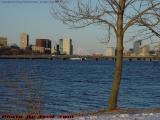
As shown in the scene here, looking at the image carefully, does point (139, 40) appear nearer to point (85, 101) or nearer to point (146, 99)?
point (85, 101)

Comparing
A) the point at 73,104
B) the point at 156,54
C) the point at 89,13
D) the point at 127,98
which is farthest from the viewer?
the point at 127,98

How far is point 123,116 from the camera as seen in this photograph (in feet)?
53.1

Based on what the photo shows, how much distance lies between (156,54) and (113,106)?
133 inches

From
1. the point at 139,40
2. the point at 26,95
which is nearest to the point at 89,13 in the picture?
the point at 139,40

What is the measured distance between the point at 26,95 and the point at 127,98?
2345cm

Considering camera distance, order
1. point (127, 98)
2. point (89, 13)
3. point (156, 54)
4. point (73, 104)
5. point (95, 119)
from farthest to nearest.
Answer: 1. point (127, 98)
2. point (73, 104)
3. point (156, 54)
4. point (89, 13)
5. point (95, 119)

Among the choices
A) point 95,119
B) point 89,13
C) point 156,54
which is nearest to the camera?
point 95,119

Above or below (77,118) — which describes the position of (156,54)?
above

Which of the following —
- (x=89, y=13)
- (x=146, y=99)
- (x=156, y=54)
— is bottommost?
(x=146, y=99)

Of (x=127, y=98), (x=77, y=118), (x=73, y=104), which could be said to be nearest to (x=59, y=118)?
(x=77, y=118)

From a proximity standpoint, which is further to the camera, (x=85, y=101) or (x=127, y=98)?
(x=127, y=98)

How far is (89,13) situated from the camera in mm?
19406

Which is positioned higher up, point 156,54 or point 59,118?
point 156,54

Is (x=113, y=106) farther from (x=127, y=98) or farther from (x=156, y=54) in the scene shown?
(x=127, y=98)
